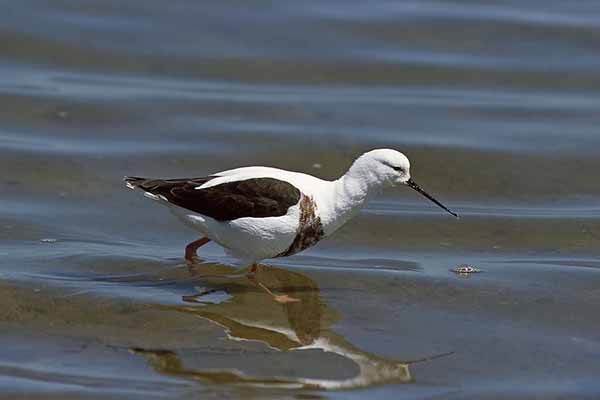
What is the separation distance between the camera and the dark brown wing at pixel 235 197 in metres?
8.52

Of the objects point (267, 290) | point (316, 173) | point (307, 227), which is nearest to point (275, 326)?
point (267, 290)

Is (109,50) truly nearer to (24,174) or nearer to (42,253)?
(24,174)

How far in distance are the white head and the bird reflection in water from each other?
0.96 m

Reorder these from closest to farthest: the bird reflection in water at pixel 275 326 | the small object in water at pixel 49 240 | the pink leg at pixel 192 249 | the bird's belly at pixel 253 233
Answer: the bird reflection in water at pixel 275 326 → the bird's belly at pixel 253 233 → the pink leg at pixel 192 249 → the small object in water at pixel 49 240

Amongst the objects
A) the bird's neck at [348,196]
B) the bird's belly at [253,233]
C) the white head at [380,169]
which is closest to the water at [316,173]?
the bird's belly at [253,233]

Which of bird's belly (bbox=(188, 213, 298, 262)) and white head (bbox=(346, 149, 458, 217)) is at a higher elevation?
white head (bbox=(346, 149, 458, 217))

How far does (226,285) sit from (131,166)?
299 cm

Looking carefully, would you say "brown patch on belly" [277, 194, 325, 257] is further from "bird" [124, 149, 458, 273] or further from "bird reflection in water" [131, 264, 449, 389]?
"bird reflection in water" [131, 264, 449, 389]

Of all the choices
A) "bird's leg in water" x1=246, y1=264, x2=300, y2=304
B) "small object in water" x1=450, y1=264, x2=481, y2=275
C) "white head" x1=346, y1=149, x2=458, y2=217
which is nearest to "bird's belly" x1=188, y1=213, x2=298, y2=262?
"bird's leg in water" x1=246, y1=264, x2=300, y2=304

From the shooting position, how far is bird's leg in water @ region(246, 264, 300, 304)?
8.73m

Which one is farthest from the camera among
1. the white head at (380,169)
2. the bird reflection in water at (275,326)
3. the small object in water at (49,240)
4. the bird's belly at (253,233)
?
the small object in water at (49,240)

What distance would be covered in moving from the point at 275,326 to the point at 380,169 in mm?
1469

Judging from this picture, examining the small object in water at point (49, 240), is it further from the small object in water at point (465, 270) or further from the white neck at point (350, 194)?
the small object in water at point (465, 270)

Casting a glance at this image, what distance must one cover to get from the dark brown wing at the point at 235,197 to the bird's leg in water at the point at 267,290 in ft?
2.08
